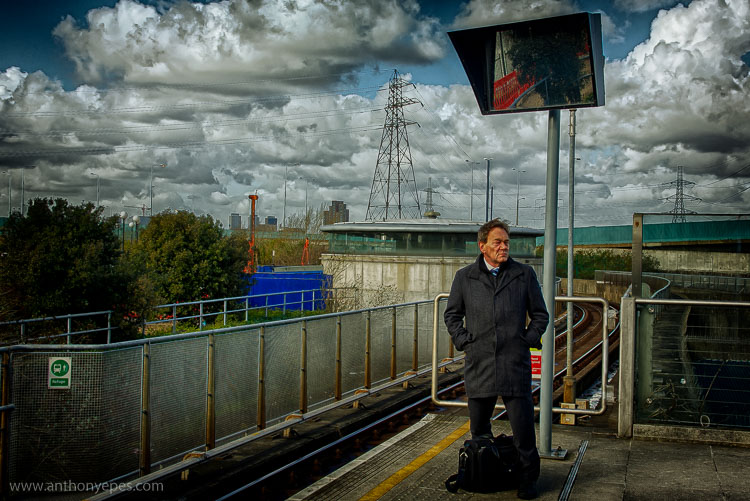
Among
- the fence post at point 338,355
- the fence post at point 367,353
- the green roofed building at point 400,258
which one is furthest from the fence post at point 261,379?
the green roofed building at point 400,258

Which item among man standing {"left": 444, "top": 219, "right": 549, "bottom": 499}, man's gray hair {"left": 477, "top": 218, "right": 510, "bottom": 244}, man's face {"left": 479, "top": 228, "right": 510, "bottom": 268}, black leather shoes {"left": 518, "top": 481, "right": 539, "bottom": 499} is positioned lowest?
black leather shoes {"left": 518, "top": 481, "right": 539, "bottom": 499}

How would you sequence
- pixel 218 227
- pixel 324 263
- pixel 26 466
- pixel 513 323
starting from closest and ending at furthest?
pixel 513 323, pixel 26 466, pixel 218 227, pixel 324 263

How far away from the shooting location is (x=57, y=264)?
17.3 metres

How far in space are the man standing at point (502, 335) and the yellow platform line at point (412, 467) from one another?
1.00m

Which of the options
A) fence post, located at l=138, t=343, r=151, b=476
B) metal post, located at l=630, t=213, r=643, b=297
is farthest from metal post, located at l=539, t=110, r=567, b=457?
metal post, located at l=630, t=213, r=643, b=297

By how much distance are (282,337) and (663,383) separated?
4.64 m

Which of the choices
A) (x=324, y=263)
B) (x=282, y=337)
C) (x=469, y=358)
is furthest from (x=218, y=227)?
(x=469, y=358)

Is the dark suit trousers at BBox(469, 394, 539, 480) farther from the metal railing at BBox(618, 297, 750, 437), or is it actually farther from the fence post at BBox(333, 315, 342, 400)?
the fence post at BBox(333, 315, 342, 400)

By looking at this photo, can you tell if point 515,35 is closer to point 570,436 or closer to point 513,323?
point 513,323

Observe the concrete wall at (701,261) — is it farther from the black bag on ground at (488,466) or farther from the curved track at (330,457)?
the black bag on ground at (488,466)

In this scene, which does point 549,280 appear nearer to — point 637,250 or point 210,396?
point 210,396

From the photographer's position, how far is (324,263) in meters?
37.6

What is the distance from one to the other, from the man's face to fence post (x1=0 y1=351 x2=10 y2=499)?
13.2 ft

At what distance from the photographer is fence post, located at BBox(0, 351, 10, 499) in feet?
17.9
